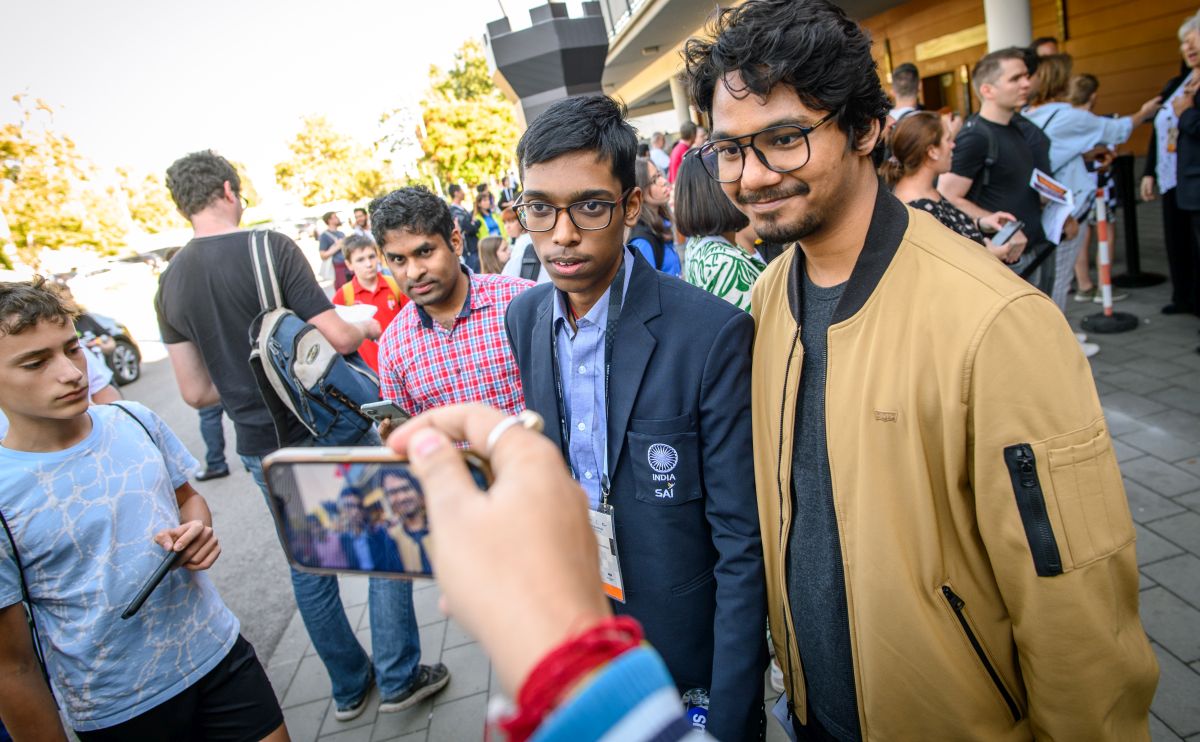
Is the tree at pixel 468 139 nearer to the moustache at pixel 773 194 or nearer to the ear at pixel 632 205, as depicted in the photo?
the ear at pixel 632 205

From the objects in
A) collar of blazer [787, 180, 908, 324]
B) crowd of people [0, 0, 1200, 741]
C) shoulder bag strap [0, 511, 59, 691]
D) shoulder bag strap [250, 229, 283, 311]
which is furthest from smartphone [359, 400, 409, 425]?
collar of blazer [787, 180, 908, 324]

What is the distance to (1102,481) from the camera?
3.97ft

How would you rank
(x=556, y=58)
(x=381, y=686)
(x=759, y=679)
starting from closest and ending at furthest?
(x=759, y=679) → (x=381, y=686) → (x=556, y=58)

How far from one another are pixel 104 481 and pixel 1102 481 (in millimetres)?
2612

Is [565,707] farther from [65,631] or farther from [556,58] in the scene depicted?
[556,58]

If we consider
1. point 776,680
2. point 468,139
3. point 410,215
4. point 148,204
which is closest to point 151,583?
point 410,215

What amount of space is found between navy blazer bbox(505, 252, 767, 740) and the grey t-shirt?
112 millimetres

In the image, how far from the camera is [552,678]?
0.58 metres

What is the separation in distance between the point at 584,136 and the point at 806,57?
66cm

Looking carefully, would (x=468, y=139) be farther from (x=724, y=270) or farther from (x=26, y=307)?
(x=26, y=307)

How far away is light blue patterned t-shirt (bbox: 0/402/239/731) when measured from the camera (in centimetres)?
194

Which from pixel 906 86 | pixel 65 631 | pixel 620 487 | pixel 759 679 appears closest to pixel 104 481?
pixel 65 631

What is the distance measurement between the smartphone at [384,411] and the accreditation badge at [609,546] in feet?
3.57

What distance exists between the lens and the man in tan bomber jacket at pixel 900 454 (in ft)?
3.95
